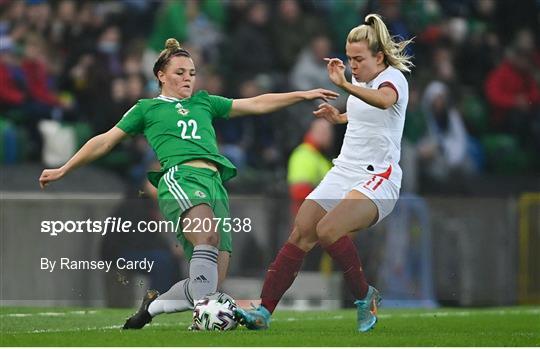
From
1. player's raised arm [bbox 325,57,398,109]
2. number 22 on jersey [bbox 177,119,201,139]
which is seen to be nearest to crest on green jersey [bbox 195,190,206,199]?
number 22 on jersey [bbox 177,119,201,139]

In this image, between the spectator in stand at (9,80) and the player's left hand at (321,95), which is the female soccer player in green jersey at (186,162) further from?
the spectator in stand at (9,80)

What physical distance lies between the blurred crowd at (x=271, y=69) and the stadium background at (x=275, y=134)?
0.07ft

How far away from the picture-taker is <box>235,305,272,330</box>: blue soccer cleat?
32.5 ft

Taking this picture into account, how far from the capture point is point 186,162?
1005 centimetres

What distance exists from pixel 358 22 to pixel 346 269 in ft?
30.8

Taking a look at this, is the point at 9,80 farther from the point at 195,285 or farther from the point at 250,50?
the point at 195,285

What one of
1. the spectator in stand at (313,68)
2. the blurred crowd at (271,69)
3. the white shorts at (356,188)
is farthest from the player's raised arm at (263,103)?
the spectator in stand at (313,68)

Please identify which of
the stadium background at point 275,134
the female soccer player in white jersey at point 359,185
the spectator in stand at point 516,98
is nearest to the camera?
the female soccer player in white jersey at point 359,185

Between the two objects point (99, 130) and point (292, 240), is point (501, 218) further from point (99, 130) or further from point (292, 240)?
point (292, 240)

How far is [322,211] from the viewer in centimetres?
1020

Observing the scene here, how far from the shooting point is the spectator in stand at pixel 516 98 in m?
19.4

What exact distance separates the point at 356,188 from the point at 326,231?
357 millimetres

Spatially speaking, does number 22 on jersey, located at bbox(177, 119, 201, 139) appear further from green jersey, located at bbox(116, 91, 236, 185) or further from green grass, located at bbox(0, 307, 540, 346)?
green grass, located at bbox(0, 307, 540, 346)

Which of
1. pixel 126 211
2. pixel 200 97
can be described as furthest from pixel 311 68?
pixel 200 97
